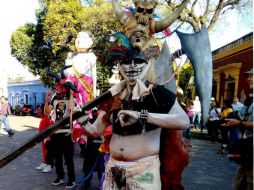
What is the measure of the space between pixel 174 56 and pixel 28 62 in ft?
78.4

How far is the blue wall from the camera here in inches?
1746

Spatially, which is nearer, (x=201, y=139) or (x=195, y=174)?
(x=195, y=174)

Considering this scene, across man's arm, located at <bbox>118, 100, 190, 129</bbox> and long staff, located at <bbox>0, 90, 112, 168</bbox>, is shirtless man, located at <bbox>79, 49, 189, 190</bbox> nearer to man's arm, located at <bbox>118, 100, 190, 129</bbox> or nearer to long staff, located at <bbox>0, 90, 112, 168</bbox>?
man's arm, located at <bbox>118, 100, 190, 129</bbox>

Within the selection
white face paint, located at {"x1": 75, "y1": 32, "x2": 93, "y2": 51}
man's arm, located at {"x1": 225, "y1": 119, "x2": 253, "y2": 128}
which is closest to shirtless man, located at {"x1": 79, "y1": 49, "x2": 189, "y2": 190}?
man's arm, located at {"x1": 225, "y1": 119, "x2": 253, "y2": 128}

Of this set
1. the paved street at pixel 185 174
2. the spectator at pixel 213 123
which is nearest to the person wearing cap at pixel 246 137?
the spectator at pixel 213 123

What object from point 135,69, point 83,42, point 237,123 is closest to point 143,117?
point 135,69

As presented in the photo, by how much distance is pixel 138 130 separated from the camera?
264 cm

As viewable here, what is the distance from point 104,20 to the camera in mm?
17750

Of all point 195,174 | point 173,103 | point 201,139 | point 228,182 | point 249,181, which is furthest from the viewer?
point 201,139

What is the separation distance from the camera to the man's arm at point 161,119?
248cm

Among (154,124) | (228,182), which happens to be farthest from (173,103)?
(228,182)

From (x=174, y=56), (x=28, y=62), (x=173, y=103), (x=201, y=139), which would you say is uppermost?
(x=28, y=62)

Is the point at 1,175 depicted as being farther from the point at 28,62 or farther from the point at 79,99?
the point at 28,62

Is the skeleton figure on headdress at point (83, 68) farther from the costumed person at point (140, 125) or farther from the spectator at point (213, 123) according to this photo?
the costumed person at point (140, 125)
